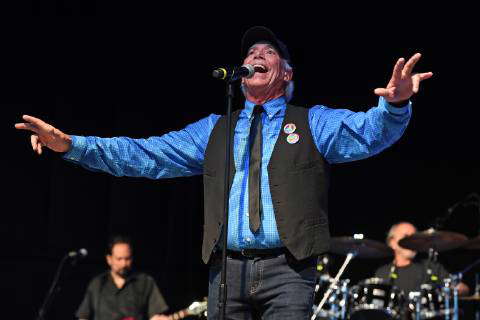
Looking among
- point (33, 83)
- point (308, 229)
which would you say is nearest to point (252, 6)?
point (33, 83)

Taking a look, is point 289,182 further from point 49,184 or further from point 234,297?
point 49,184

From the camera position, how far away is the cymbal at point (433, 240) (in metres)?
6.35

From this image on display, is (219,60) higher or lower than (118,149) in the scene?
higher

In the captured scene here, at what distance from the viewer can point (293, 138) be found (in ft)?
9.70

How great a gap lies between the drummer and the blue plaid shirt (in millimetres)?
3863

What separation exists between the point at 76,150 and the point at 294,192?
90cm

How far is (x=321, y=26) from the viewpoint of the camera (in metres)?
6.90

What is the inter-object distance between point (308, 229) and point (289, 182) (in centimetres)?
19

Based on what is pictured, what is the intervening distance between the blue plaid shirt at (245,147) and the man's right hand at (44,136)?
0.16 ft

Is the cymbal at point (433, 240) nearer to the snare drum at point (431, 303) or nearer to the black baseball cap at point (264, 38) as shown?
the snare drum at point (431, 303)

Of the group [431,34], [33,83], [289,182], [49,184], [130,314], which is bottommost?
[130,314]

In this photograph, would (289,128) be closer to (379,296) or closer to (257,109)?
(257,109)

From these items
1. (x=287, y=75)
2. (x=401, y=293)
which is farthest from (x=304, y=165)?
(x=401, y=293)

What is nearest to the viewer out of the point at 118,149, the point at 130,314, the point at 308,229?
the point at 308,229
